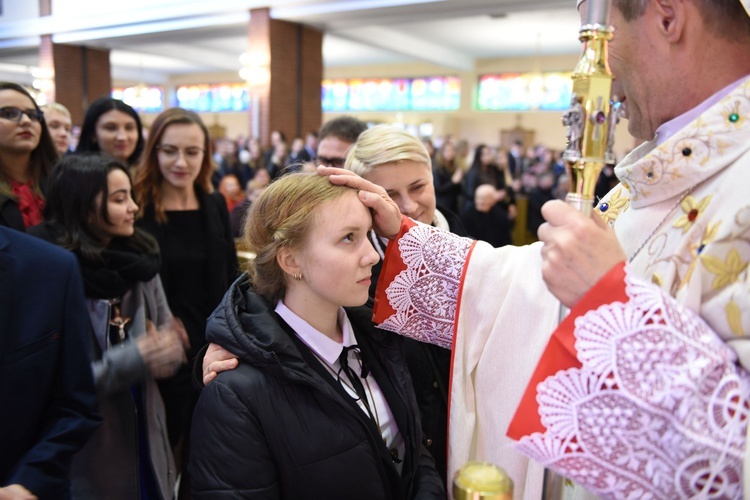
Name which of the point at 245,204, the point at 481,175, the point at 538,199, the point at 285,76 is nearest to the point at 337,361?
the point at 245,204

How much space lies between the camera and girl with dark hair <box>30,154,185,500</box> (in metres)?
2.06

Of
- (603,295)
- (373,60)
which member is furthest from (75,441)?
(373,60)

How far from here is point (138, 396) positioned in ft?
7.55

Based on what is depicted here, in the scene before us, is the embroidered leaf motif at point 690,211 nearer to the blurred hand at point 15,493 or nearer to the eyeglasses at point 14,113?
the blurred hand at point 15,493

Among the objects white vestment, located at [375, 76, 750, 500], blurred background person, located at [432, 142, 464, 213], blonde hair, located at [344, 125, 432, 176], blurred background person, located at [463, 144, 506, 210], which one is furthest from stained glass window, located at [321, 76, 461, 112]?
white vestment, located at [375, 76, 750, 500]

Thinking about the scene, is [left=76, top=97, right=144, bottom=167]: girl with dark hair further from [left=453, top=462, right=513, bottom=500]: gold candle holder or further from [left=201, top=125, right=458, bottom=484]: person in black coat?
[left=453, top=462, right=513, bottom=500]: gold candle holder

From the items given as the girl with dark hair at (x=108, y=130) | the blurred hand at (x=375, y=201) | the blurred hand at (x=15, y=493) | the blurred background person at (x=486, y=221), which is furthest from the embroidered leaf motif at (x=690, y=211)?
the blurred background person at (x=486, y=221)

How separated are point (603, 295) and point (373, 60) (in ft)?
56.7

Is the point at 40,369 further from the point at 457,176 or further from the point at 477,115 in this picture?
the point at 477,115

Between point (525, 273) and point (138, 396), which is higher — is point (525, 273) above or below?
above

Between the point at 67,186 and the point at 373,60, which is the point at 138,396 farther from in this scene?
the point at 373,60

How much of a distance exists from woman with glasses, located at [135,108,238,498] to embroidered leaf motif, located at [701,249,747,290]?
2.34 meters

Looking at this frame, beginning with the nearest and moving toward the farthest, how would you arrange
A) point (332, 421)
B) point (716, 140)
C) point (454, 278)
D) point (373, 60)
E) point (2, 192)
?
point (716, 140) → point (332, 421) → point (454, 278) → point (2, 192) → point (373, 60)

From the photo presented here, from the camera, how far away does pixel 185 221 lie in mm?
3070
